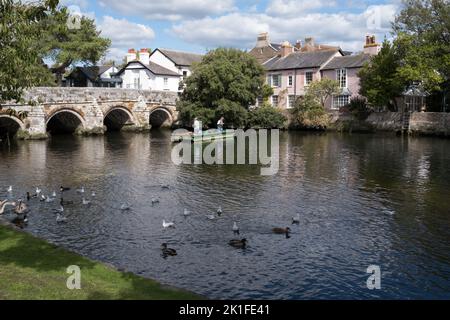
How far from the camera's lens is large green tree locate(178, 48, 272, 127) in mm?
70875

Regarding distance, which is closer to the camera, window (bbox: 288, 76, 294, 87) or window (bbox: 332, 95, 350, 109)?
window (bbox: 332, 95, 350, 109)

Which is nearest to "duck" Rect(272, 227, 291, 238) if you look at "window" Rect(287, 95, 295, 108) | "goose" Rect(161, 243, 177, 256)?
"goose" Rect(161, 243, 177, 256)

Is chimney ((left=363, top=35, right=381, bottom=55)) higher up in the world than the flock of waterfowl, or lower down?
higher up

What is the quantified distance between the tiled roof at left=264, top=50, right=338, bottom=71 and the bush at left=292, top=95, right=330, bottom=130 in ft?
26.6

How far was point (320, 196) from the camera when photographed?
31594 mm

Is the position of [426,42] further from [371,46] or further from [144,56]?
[144,56]

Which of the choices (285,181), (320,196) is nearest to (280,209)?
(320,196)

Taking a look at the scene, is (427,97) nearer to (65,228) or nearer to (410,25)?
(410,25)

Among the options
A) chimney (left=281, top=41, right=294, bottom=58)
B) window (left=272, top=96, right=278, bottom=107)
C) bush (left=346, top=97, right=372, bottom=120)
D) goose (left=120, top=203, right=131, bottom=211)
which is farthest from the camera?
chimney (left=281, top=41, right=294, bottom=58)

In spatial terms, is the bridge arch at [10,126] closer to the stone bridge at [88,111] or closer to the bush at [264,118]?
the stone bridge at [88,111]

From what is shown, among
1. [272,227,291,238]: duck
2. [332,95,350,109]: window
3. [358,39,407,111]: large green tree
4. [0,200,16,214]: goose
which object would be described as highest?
[358,39,407,111]: large green tree

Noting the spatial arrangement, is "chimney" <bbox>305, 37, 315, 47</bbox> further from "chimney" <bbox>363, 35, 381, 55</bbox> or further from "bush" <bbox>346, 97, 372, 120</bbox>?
"bush" <bbox>346, 97, 372, 120</bbox>

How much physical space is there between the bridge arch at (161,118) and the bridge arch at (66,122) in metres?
15.3

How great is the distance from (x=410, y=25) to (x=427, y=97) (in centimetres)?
1299
